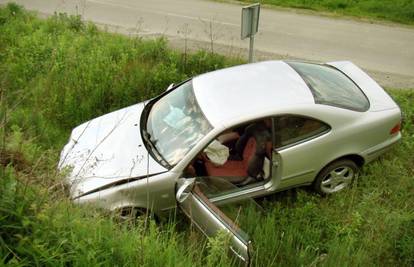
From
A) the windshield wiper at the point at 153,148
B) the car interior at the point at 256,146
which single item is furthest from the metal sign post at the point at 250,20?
the windshield wiper at the point at 153,148

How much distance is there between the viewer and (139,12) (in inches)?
548

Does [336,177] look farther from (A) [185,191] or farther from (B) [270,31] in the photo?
(B) [270,31]

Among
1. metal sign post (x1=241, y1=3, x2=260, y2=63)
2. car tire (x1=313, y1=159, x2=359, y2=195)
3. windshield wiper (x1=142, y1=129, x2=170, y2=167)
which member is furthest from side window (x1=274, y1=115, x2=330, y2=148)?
metal sign post (x1=241, y1=3, x2=260, y2=63)

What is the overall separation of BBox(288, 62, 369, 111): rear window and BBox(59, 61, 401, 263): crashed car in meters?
0.02

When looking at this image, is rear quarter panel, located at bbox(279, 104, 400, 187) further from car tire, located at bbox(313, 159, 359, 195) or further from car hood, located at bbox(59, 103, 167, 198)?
car hood, located at bbox(59, 103, 167, 198)

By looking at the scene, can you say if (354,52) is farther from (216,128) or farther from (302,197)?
(216,128)

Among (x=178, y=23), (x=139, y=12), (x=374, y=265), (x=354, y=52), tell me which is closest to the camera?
(x=374, y=265)

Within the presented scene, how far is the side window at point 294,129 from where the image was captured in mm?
5215

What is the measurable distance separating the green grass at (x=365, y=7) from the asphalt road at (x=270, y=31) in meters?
0.78

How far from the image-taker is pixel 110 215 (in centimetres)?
448

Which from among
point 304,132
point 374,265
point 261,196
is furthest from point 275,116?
point 374,265

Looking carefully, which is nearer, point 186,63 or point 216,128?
point 216,128

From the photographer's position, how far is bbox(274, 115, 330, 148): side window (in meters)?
5.21

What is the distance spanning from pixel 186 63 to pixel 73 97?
2.33 m
